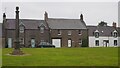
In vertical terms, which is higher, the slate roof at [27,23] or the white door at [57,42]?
the slate roof at [27,23]

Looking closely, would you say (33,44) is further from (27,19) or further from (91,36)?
(91,36)

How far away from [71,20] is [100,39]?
8.84 meters

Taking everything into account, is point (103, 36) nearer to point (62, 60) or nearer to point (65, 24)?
point (65, 24)

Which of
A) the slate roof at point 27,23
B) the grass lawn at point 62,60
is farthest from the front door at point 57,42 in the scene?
the grass lawn at point 62,60

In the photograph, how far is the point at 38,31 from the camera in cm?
6588

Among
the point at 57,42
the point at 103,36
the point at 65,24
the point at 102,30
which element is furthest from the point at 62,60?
the point at 102,30

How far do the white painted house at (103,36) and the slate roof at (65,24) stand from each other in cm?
461

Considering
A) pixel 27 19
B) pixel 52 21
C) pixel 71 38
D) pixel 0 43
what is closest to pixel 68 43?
pixel 71 38

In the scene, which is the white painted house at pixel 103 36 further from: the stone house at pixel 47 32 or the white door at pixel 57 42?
the white door at pixel 57 42

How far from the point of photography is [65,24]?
6944 cm

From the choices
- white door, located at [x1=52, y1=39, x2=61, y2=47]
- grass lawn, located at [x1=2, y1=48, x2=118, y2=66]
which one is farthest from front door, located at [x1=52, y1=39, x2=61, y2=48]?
grass lawn, located at [x1=2, y1=48, x2=118, y2=66]

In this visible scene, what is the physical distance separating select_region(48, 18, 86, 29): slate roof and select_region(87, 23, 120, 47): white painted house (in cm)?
461

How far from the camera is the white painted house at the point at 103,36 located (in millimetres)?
72750

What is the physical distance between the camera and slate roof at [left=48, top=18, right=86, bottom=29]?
6828 centimetres
